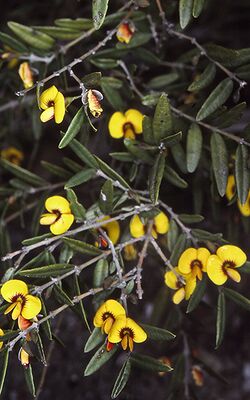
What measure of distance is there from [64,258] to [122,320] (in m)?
0.23

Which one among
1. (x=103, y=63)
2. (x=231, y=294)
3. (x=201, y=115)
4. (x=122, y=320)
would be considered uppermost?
(x=103, y=63)

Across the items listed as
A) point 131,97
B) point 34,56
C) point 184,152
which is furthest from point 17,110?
point 184,152

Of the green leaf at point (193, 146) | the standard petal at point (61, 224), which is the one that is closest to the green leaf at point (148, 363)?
the standard petal at point (61, 224)

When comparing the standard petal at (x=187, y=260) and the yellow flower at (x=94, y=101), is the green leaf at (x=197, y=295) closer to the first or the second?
the standard petal at (x=187, y=260)

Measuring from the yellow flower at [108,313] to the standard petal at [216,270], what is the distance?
0.61 ft

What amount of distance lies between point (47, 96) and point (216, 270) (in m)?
0.45

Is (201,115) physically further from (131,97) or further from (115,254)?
(115,254)

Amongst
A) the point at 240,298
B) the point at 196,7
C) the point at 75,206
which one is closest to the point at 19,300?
the point at 75,206

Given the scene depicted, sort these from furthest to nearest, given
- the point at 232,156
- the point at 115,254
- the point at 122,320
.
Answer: the point at 232,156
the point at 115,254
the point at 122,320

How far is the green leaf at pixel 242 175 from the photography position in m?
1.16

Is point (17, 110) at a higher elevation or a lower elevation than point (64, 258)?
higher

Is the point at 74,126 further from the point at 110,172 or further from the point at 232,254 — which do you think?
the point at 232,254

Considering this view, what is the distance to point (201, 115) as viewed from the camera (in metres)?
1.22

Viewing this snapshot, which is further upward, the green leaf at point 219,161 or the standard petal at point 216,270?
the green leaf at point 219,161
